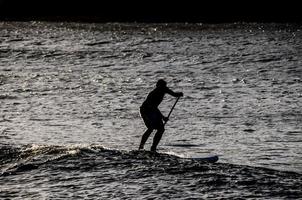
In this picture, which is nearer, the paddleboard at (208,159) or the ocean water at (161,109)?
the ocean water at (161,109)

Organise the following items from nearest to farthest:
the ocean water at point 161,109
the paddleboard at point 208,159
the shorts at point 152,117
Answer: the ocean water at point 161,109 → the paddleboard at point 208,159 → the shorts at point 152,117

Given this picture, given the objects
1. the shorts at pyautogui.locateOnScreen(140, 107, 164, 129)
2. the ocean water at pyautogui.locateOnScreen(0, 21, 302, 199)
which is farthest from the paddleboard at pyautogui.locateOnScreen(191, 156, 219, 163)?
the shorts at pyautogui.locateOnScreen(140, 107, 164, 129)

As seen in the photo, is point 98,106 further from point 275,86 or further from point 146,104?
point 146,104

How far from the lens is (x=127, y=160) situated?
1802 cm

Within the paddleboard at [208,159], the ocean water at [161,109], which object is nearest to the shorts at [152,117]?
the ocean water at [161,109]

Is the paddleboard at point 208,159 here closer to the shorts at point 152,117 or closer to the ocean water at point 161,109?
the ocean water at point 161,109

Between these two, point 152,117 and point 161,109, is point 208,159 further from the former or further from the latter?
point 161,109

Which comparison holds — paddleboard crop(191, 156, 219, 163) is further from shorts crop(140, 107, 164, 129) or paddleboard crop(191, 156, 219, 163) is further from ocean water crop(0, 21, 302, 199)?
shorts crop(140, 107, 164, 129)

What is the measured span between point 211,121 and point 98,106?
22.0 feet

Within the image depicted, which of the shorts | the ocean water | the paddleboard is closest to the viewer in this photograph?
the ocean water

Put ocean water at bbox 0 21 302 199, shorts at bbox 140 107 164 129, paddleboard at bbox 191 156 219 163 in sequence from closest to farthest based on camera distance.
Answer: ocean water at bbox 0 21 302 199, paddleboard at bbox 191 156 219 163, shorts at bbox 140 107 164 129

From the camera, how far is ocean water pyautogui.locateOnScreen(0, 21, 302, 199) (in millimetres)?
16406

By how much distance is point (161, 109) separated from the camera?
32125mm

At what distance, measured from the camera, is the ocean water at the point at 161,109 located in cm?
1641
